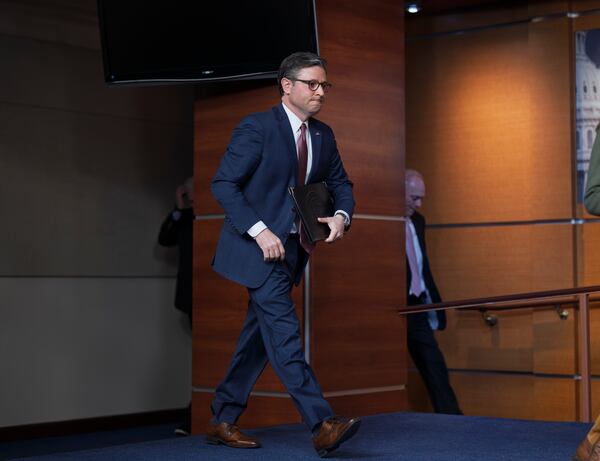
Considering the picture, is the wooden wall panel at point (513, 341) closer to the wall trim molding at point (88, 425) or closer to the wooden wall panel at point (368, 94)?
the wooden wall panel at point (368, 94)

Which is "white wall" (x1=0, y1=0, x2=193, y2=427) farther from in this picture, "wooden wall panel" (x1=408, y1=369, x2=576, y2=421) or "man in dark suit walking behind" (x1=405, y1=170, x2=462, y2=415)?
"man in dark suit walking behind" (x1=405, y1=170, x2=462, y2=415)

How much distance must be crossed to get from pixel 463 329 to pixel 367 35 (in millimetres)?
2367

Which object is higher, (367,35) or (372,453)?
(367,35)

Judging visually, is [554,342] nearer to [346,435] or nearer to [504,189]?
[504,189]

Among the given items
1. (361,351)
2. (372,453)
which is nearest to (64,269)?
(361,351)

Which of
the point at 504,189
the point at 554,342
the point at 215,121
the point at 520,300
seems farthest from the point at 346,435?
the point at 504,189

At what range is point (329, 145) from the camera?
15.9ft

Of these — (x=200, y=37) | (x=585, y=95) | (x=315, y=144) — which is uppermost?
(x=200, y=37)

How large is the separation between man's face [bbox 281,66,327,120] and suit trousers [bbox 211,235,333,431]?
21.4 inches

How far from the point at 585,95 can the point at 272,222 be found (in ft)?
10.5

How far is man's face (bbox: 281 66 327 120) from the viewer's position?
4590mm

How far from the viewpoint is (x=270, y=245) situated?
14.5ft

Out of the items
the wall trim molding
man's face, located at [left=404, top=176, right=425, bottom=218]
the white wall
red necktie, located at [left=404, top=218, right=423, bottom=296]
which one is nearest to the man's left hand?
red necktie, located at [left=404, top=218, right=423, bottom=296]

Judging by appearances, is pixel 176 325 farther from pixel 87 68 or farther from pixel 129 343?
pixel 87 68
